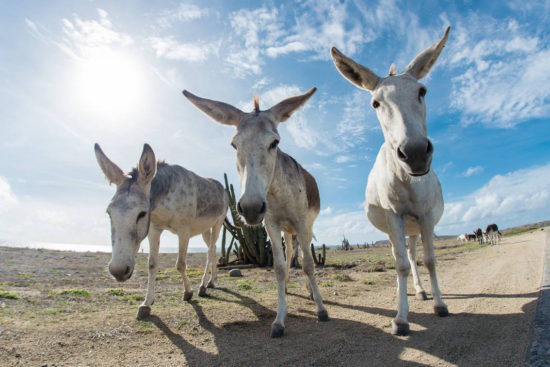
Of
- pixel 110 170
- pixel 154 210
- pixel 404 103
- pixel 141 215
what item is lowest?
pixel 141 215

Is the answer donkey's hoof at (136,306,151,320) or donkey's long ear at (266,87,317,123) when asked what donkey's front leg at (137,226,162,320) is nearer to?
donkey's hoof at (136,306,151,320)

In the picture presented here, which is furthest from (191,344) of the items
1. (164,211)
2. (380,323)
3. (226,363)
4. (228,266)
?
(228,266)

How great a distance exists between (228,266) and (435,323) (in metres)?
10.6

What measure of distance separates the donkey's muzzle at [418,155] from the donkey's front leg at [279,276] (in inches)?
87.6

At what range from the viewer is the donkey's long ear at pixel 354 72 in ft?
13.1

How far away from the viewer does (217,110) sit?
4305 mm

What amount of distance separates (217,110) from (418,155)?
2710mm

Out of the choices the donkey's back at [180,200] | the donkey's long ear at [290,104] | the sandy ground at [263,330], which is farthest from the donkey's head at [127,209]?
the donkey's long ear at [290,104]

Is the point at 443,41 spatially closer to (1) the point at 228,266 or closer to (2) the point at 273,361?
(2) the point at 273,361

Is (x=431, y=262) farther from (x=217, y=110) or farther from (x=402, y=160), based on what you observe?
(x=217, y=110)

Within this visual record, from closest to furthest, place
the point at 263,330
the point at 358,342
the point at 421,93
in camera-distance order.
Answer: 1. the point at 358,342
2. the point at 421,93
3. the point at 263,330

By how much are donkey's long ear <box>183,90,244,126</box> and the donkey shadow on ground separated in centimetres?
278

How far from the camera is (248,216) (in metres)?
3.06

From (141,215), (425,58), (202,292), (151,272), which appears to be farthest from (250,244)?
(425,58)
